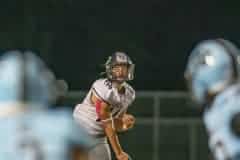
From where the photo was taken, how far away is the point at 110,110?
24.2 feet

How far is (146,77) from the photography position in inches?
401

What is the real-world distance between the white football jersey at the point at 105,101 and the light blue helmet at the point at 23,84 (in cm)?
398

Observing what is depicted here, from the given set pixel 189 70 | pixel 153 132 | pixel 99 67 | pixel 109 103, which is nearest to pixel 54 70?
pixel 99 67

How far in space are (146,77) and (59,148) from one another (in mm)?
6994

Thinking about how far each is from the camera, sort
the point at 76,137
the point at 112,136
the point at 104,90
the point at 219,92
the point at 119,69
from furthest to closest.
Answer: the point at 119,69
the point at 104,90
the point at 112,136
the point at 219,92
the point at 76,137

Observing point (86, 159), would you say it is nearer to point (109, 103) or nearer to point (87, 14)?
point (109, 103)

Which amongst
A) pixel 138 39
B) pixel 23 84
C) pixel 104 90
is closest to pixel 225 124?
pixel 23 84

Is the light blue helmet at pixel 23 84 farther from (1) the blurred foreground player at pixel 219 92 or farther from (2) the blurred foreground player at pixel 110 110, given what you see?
(2) the blurred foreground player at pixel 110 110

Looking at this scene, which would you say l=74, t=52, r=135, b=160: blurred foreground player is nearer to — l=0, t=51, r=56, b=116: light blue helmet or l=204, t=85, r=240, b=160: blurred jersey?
l=204, t=85, r=240, b=160: blurred jersey

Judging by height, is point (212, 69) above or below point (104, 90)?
above

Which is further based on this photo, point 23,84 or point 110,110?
point 110,110

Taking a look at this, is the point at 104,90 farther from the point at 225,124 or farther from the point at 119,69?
the point at 225,124

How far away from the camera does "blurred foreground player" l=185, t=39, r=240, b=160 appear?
3.53 metres

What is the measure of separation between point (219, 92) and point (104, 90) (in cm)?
370
